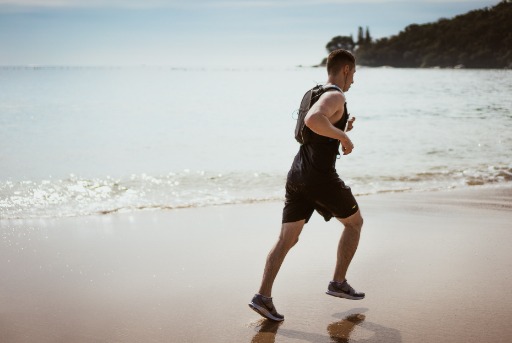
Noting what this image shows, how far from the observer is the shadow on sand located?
3965 mm

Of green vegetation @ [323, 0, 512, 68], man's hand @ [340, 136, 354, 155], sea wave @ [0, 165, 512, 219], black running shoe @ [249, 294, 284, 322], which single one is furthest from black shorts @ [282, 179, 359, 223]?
green vegetation @ [323, 0, 512, 68]

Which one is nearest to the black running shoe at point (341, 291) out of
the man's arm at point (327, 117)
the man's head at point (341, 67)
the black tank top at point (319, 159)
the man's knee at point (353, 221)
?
the man's knee at point (353, 221)

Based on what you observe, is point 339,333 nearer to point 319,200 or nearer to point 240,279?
point 319,200

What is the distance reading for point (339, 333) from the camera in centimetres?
408

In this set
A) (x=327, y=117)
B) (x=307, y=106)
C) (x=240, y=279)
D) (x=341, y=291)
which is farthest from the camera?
(x=240, y=279)

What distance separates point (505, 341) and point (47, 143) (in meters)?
19.9

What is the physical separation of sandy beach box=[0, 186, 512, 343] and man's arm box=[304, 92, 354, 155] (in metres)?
1.32

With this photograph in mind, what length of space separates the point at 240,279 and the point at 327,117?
77.9 inches

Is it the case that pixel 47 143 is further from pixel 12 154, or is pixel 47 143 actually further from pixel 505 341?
pixel 505 341

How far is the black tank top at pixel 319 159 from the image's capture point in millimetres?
4016

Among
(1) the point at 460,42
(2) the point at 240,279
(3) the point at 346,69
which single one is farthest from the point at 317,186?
(1) the point at 460,42

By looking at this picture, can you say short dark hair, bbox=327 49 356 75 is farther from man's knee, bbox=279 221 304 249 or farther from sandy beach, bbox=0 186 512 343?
sandy beach, bbox=0 186 512 343

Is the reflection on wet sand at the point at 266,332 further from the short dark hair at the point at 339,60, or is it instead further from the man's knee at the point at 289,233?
the short dark hair at the point at 339,60

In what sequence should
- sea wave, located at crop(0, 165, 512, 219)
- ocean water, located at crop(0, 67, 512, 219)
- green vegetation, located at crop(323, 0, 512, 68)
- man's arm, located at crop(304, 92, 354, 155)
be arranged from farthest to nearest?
green vegetation, located at crop(323, 0, 512, 68) → ocean water, located at crop(0, 67, 512, 219) → sea wave, located at crop(0, 165, 512, 219) → man's arm, located at crop(304, 92, 354, 155)
